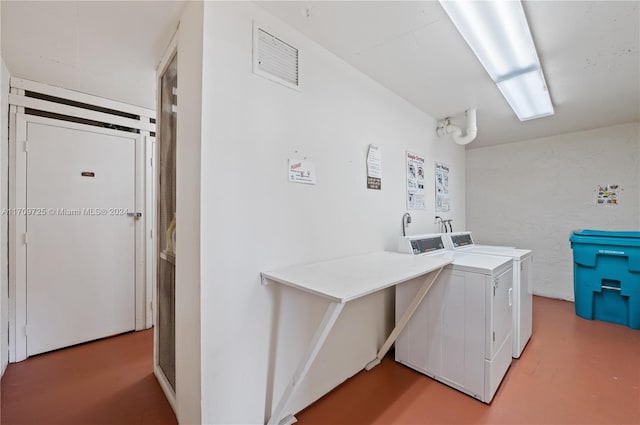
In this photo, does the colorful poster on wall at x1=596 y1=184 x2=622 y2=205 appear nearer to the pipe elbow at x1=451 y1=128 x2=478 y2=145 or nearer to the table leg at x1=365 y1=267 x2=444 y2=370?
the pipe elbow at x1=451 y1=128 x2=478 y2=145

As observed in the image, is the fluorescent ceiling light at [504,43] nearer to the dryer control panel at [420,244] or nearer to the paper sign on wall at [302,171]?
the paper sign on wall at [302,171]

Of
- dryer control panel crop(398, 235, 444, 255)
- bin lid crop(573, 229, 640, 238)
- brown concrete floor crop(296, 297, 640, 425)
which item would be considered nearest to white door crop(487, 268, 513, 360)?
brown concrete floor crop(296, 297, 640, 425)

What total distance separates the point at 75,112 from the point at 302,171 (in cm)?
242

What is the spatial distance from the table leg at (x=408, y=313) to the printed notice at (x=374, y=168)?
2.82ft

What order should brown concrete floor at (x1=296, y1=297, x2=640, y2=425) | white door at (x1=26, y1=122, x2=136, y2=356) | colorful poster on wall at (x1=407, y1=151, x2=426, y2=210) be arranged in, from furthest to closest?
1. colorful poster on wall at (x1=407, y1=151, x2=426, y2=210)
2. white door at (x1=26, y1=122, x2=136, y2=356)
3. brown concrete floor at (x1=296, y1=297, x2=640, y2=425)

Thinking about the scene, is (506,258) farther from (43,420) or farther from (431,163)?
(43,420)

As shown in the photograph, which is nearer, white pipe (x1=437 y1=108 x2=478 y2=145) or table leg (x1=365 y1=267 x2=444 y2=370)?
table leg (x1=365 y1=267 x2=444 y2=370)

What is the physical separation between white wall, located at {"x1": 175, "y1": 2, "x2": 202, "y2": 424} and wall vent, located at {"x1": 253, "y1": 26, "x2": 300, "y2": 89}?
1.04 feet

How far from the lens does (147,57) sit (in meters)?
1.91

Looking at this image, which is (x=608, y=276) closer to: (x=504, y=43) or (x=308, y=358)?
(x=504, y=43)

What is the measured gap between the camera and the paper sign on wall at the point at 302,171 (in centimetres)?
165

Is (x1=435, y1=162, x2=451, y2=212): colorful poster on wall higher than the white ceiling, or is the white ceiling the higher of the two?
the white ceiling

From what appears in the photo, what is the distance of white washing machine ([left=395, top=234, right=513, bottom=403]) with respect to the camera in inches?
69.2

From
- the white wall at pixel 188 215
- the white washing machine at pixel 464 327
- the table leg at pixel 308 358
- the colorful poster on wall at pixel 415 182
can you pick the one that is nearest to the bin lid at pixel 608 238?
the white washing machine at pixel 464 327
